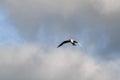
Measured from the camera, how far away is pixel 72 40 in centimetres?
10706

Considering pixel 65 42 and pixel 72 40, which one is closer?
pixel 72 40

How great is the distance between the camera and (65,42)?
116 metres

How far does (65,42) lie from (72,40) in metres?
9.18
